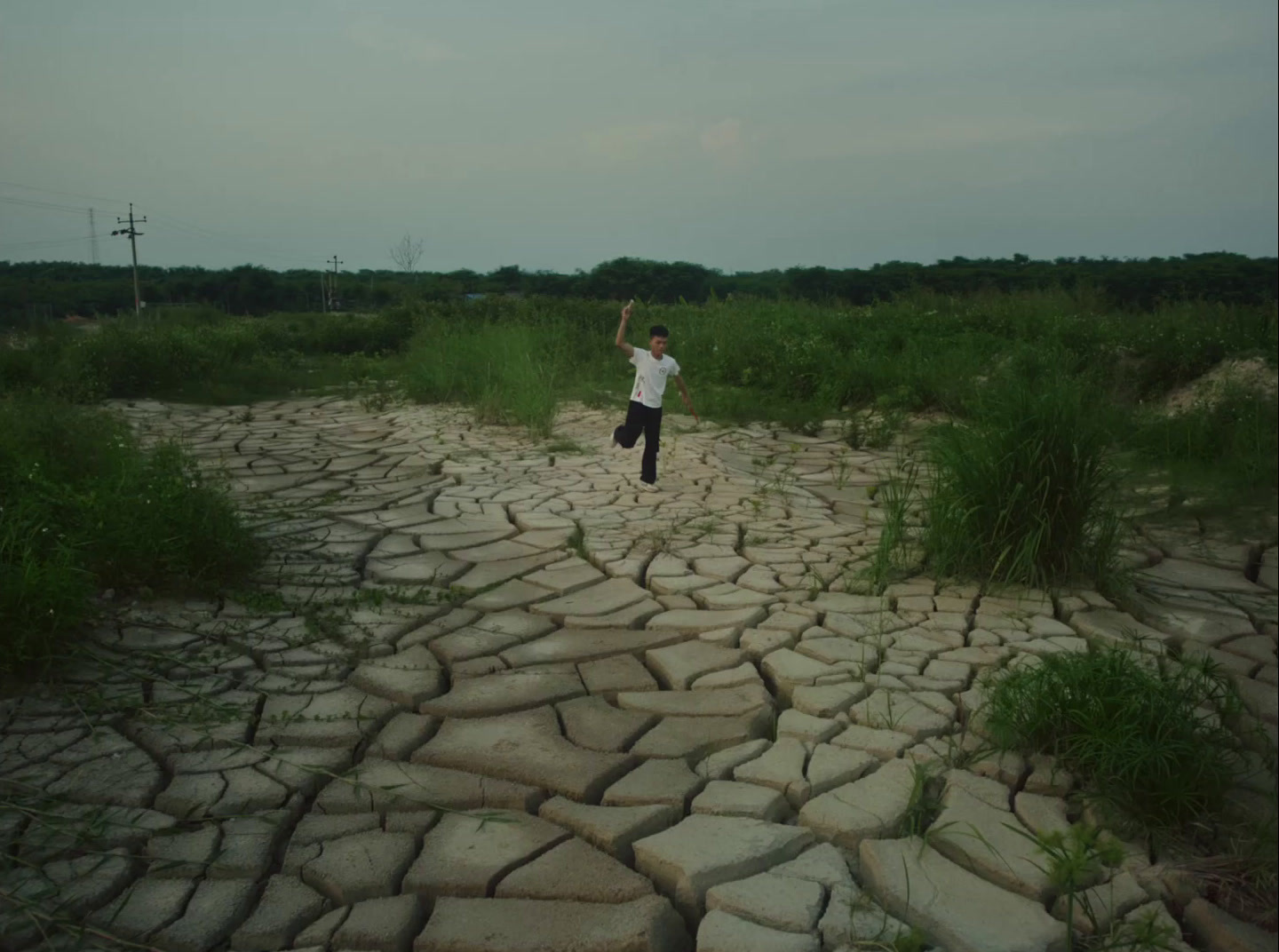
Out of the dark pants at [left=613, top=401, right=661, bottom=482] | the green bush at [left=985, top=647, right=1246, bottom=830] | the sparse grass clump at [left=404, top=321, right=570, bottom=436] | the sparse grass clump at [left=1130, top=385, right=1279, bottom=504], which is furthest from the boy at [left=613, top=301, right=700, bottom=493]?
the green bush at [left=985, top=647, right=1246, bottom=830]

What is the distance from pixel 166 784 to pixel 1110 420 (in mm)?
3651

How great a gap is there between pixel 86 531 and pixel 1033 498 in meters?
3.58

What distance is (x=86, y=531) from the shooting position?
3.85 metres

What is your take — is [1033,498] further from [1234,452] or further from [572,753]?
[1234,452]

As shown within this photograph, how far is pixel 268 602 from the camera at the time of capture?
3.90 metres

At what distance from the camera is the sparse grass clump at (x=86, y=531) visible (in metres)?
3.23

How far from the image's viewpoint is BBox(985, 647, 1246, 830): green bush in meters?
2.43

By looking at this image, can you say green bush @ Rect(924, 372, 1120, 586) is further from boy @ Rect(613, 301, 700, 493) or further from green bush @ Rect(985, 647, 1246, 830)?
boy @ Rect(613, 301, 700, 493)

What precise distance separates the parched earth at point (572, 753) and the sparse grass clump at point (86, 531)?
17 centimetres

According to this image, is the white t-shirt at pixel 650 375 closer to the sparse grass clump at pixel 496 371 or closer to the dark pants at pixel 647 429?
the dark pants at pixel 647 429

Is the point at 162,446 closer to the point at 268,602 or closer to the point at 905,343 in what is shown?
the point at 268,602

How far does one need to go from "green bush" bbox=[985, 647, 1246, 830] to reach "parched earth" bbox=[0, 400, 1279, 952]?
95 millimetres

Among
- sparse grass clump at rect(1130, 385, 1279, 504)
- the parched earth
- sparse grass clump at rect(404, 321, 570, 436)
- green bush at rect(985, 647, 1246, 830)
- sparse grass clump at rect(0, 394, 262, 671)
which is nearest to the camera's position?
sparse grass clump at rect(1130, 385, 1279, 504)

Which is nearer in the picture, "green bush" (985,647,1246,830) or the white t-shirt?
"green bush" (985,647,1246,830)
